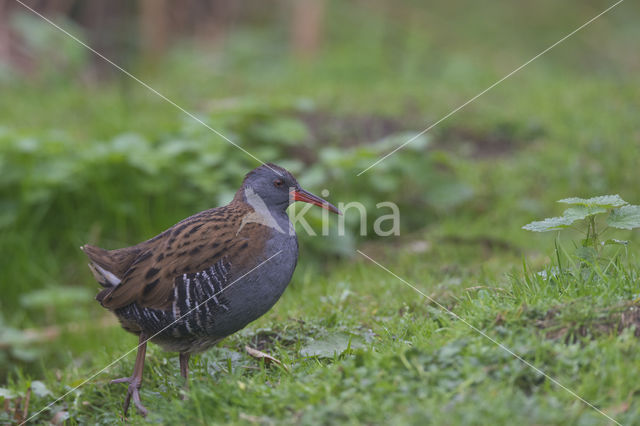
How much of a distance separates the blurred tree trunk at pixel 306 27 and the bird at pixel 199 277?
816 cm

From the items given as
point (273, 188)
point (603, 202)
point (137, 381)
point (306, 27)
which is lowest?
point (137, 381)

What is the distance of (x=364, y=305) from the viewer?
14.5ft

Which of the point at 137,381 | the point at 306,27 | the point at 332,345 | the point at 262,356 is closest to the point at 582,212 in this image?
the point at 332,345

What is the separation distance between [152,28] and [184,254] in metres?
8.33

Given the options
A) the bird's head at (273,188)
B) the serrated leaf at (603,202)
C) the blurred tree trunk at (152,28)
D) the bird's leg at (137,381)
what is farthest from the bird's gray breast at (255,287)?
the blurred tree trunk at (152,28)

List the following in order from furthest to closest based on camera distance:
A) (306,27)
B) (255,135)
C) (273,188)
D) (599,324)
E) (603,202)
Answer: (306,27) → (255,135) → (273,188) → (603,202) → (599,324)

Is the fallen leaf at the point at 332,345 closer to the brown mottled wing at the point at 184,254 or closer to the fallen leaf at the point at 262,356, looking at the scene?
the fallen leaf at the point at 262,356

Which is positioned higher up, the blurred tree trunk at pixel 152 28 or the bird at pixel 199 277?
the blurred tree trunk at pixel 152 28

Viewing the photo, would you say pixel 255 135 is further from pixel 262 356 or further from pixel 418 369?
pixel 418 369

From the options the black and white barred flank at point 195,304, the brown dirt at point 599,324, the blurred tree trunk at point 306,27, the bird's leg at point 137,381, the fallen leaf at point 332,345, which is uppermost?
the blurred tree trunk at point 306,27

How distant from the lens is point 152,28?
11.0 metres

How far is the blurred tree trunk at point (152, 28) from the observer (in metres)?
10.9

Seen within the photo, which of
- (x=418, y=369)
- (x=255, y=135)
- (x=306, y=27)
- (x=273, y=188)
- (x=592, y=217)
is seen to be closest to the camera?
(x=418, y=369)

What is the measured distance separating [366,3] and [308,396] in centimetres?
1214
